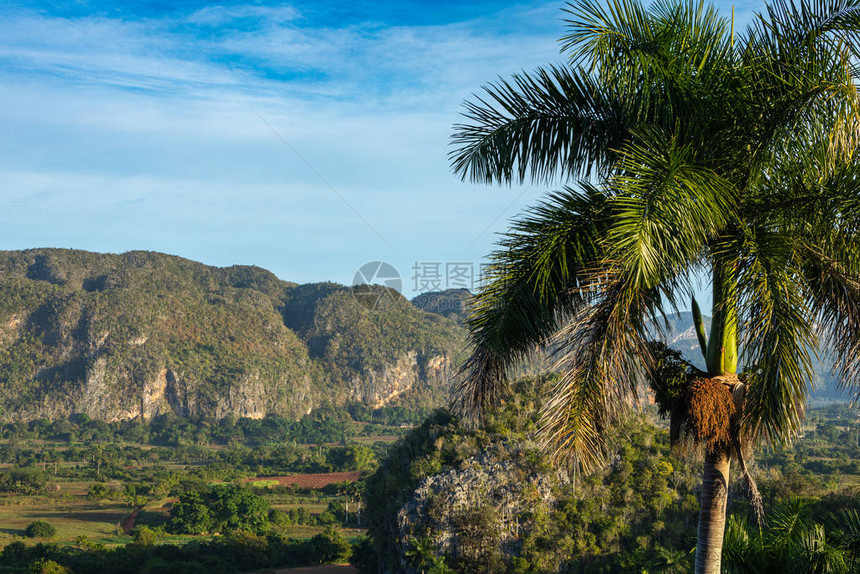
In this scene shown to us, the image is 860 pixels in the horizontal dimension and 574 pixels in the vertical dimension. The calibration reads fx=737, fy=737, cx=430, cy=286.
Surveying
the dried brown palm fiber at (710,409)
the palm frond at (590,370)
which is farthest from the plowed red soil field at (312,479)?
the palm frond at (590,370)

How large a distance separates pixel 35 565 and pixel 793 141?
33219 mm

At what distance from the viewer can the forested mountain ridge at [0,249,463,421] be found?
123 m

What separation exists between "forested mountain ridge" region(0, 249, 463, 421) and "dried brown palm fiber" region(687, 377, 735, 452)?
104167mm

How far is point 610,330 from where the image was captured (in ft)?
14.5

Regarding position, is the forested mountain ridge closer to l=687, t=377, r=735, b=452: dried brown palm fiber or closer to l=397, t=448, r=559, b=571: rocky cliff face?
l=397, t=448, r=559, b=571: rocky cliff face

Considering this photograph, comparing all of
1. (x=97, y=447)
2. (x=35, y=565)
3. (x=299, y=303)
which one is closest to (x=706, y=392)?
(x=35, y=565)

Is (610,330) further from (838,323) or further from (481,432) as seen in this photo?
(481,432)

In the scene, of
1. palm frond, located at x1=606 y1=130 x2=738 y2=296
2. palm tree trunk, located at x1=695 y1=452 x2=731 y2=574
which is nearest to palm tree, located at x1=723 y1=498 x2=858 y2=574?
palm tree trunk, located at x1=695 y1=452 x2=731 y2=574

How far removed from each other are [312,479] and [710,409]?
2594 inches

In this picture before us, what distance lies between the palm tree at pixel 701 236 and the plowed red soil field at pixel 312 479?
198ft

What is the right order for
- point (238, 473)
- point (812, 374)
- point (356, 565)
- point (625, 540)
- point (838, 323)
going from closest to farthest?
point (812, 374), point (838, 323), point (625, 540), point (356, 565), point (238, 473)

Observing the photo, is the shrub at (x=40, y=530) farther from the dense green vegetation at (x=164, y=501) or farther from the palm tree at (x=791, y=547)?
the palm tree at (x=791, y=547)

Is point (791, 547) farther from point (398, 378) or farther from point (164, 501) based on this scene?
point (398, 378)

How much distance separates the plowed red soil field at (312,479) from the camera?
64250 mm
